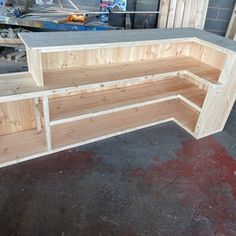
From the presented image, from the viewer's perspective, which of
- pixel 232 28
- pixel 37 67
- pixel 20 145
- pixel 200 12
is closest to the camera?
pixel 37 67

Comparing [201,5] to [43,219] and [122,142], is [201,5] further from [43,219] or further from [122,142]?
[43,219]

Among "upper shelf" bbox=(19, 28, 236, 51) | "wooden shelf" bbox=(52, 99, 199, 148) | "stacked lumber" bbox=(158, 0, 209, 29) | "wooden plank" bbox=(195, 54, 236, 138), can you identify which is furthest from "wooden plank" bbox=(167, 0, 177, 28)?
"wooden plank" bbox=(195, 54, 236, 138)

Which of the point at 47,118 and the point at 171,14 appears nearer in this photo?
the point at 47,118

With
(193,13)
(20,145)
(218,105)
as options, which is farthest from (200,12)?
(20,145)

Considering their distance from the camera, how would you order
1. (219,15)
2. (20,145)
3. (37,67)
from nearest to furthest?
(37,67) < (20,145) < (219,15)

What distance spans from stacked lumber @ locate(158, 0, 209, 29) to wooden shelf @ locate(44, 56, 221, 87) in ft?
2.26

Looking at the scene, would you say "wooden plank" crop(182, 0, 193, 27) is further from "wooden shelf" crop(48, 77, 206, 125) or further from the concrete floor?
the concrete floor

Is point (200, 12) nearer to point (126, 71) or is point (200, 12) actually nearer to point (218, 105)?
point (218, 105)

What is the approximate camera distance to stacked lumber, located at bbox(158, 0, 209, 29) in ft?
9.16

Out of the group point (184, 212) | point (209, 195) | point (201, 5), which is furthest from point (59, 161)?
point (201, 5)

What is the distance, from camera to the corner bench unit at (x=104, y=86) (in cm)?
169

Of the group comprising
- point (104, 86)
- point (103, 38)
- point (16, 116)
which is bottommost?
point (16, 116)

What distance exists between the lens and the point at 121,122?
2326mm

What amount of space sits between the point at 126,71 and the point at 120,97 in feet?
0.92
